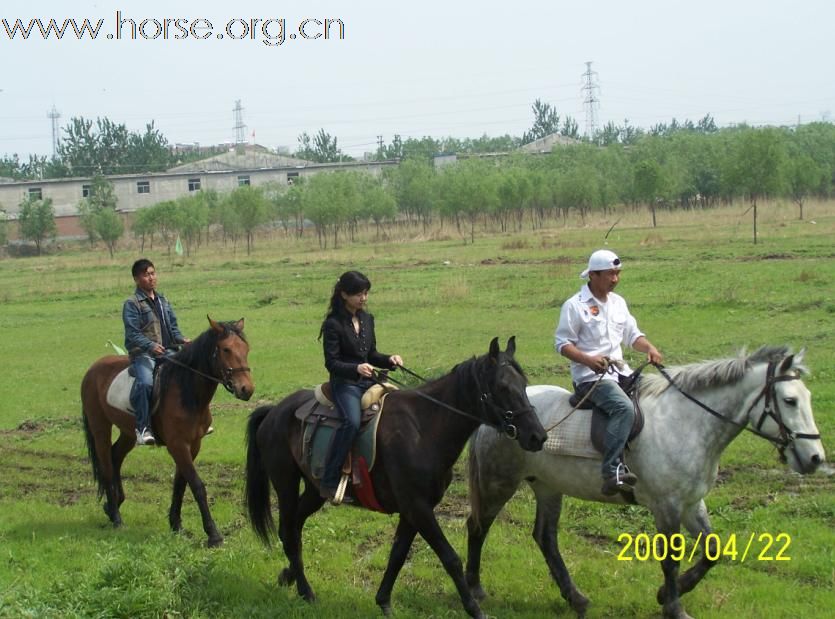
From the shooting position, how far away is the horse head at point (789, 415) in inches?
278

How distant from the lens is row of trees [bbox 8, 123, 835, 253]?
218 ft

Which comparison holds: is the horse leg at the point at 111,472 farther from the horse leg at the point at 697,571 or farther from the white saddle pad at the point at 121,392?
the horse leg at the point at 697,571

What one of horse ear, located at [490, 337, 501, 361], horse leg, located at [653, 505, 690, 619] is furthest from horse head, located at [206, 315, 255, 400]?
horse leg, located at [653, 505, 690, 619]

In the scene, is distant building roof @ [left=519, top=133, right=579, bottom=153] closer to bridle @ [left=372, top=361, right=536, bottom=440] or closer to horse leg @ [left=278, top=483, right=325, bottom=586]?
horse leg @ [left=278, top=483, right=325, bottom=586]

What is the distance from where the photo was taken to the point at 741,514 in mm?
9203

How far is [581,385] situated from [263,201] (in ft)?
202

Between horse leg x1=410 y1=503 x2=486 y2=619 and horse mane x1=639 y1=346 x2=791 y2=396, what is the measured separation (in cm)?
211

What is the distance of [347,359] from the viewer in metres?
8.05

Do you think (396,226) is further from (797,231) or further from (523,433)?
(523,433)

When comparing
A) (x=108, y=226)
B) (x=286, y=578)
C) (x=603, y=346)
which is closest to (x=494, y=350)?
(x=603, y=346)

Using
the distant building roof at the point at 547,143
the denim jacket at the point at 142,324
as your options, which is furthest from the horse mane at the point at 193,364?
the distant building roof at the point at 547,143

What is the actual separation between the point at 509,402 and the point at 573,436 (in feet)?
3.55

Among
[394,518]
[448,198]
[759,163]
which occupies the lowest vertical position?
[394,518]

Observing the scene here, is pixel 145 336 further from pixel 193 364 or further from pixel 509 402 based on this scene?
pixel 509 402
